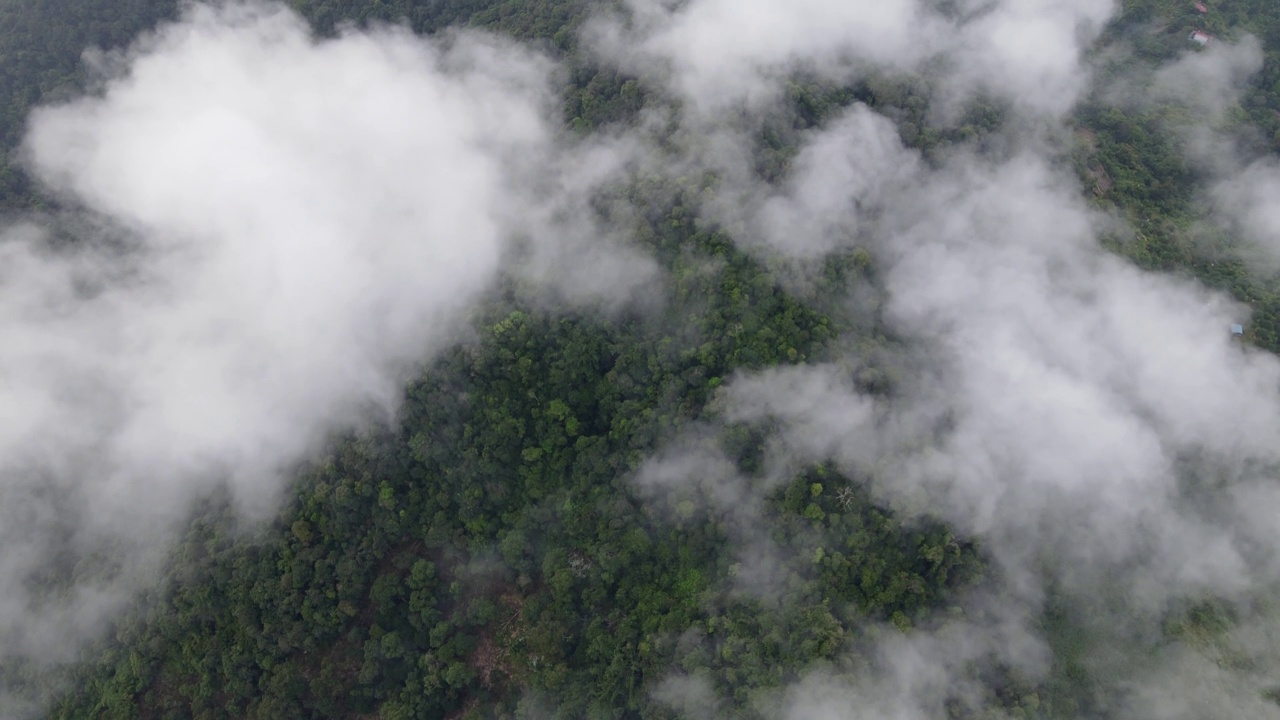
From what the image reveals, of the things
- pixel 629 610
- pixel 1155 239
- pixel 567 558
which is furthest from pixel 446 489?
pixel 1155 239

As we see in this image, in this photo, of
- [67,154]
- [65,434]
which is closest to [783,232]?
[65,434]

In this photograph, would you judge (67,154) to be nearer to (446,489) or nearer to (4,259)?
(4,259)

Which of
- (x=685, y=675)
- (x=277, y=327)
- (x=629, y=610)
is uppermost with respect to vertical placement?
(x=277, y=327)

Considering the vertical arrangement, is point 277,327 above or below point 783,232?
below

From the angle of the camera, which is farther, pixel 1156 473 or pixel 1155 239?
pixel 1155 239

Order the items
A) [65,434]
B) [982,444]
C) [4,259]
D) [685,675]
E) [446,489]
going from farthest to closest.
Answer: [4,259] → [65,434] → [446,489] → [982,444] → [685,675]

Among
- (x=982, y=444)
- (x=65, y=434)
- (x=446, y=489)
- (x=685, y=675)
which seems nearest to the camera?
(x=685, y=675)
